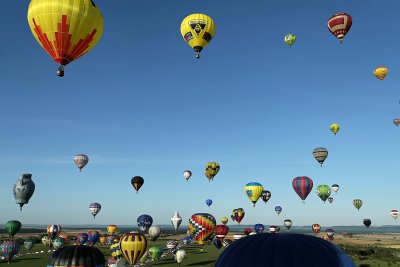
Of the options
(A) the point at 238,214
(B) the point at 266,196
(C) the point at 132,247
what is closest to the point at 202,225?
(C) the point at 132,247

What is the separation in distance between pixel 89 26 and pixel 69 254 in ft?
45.0

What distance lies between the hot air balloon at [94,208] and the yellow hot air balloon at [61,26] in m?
59.5

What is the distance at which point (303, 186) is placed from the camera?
54594 mm

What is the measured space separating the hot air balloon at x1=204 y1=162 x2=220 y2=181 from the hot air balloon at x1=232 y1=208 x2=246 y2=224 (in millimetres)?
11546

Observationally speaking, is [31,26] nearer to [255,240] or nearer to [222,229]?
[255,240]

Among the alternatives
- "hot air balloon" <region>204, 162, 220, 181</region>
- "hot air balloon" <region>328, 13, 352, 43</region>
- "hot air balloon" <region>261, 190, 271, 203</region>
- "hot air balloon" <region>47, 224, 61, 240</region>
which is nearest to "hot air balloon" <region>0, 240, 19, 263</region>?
"hot air balloon" <region>47, 224, 61, 240</region>

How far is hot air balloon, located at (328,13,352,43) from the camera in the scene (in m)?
46.3

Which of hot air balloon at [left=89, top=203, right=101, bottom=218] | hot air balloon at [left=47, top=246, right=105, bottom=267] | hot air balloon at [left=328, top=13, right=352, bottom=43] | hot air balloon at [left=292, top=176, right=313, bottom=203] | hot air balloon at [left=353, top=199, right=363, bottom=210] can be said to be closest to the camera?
hot air balloon at [left=47, top=246, right=105, bottom=267]

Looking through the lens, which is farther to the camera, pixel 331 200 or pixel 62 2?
pixel 331 200

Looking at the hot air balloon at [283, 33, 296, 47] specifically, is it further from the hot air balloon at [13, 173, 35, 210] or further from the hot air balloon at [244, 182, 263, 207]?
the hot air balloon at [13, 173, 35, 210]

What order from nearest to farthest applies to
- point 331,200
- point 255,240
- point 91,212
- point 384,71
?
point 255,240, point 384,71, point 91,212, point 331,200

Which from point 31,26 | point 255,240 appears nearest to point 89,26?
point 31,26

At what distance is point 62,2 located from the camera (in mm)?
22078

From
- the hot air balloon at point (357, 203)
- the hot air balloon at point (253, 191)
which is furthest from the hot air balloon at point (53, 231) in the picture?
the hot air balloon at point (357, 203)
